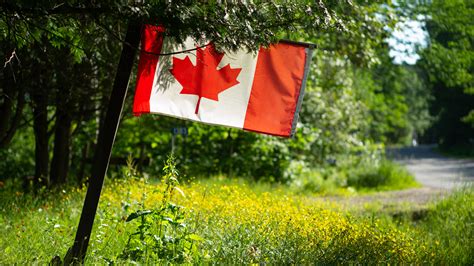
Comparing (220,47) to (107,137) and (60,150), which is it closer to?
(107,137)

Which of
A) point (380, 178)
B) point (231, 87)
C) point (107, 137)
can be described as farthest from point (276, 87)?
point (380, 178)

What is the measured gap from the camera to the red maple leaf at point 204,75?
5.62 metres

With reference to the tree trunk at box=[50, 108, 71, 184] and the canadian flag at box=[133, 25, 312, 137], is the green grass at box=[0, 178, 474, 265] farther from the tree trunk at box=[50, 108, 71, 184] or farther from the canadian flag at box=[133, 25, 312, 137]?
the tree trunk at box=[50, 108, 71, 184]

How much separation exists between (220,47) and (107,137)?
1200mm

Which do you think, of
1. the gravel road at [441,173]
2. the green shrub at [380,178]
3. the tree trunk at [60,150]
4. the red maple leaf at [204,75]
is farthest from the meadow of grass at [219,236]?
the green shrub at [380,178]

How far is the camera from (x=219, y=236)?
581cm

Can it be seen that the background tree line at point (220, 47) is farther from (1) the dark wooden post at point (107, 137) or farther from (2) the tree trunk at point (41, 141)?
(1) the dark wooden post at point (107, 137)

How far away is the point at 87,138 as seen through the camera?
14664 millimetres

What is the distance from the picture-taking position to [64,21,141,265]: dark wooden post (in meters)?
5.07

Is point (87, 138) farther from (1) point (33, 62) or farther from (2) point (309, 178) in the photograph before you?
(1) point (33, 62)

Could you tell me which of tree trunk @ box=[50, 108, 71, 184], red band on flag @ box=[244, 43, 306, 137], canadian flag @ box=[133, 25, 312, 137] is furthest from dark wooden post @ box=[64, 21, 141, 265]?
tree trunk @ box=[50, 108, 71, 184]

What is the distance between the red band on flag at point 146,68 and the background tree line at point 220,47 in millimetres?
350

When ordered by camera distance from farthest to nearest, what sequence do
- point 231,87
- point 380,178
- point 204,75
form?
point 380,178, point 231,87, point 204,75

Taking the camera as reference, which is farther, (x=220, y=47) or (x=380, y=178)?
(x=380, y=178)
